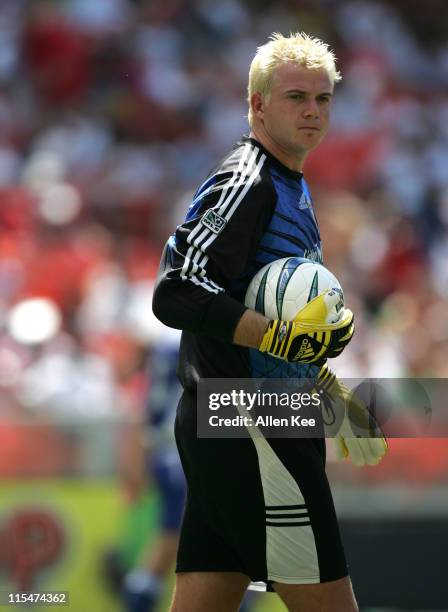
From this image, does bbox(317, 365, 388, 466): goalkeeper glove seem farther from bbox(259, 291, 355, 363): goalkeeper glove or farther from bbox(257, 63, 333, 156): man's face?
bbox(257, 63, 333, 156): man's face

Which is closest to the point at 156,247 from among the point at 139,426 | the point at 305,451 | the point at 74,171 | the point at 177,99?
the point at 74,171

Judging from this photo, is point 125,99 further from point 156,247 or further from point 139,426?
point 139,426

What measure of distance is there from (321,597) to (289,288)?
2.99 ft

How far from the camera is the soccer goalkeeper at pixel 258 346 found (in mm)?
3539

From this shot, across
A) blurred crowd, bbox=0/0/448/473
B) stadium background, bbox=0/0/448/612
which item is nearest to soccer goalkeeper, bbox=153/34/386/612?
stadium background, bbox=0/0/448/612

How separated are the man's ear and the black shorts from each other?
95 centimetres

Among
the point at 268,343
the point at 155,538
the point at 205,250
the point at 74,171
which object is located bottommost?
the point at 155,538

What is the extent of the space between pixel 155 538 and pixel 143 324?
2.73 m

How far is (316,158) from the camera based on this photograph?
39.3 ft

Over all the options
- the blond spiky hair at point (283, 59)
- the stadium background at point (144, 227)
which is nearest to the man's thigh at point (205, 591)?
the blond spiky hair at point (283, 59)

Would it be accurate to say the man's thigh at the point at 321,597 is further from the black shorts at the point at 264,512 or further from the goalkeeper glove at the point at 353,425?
the goalkeeper glove at the point at 353,425

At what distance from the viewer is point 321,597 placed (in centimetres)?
360

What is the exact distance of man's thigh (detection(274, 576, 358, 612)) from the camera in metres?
3.60

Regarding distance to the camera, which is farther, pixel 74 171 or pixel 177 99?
pixel 177 99
